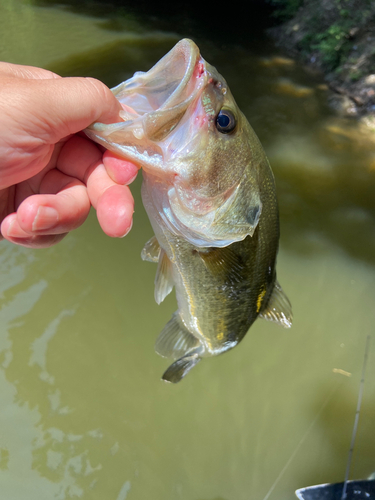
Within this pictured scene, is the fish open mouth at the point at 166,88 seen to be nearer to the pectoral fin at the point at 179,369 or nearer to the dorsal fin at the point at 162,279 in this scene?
the dorsal fin at the point at 162,279

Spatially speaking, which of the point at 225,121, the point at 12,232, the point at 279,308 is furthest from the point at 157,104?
the point at 279,308

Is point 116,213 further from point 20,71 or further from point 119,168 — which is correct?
point 20,71

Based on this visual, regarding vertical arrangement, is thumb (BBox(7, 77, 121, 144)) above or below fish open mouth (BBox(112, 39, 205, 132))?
below

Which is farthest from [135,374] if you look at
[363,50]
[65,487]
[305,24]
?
[305,24]

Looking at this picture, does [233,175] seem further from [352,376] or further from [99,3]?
[99,3]

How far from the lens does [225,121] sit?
3.12ft

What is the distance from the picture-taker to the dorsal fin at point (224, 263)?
1.17 m

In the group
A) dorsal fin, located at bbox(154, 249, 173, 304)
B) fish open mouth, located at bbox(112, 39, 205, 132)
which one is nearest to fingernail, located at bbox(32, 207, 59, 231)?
fish open mouth, located at bbox(112, 39, 205, 132)

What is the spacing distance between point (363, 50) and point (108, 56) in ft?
13.5

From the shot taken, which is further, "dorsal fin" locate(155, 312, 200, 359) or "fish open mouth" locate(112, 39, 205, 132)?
"dorsal fin" locate(155, 312, 200, 359)

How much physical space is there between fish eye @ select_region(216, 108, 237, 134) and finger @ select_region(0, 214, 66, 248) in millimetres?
608

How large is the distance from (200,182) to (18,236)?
54cm

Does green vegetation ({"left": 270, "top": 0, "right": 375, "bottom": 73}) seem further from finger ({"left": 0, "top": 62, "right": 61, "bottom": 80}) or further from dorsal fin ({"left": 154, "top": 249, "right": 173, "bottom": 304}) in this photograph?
finger ({"left": 0, "top": 62, "right": 61, "bottom": 80})

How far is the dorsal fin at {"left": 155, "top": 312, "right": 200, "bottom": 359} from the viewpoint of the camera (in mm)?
1573
